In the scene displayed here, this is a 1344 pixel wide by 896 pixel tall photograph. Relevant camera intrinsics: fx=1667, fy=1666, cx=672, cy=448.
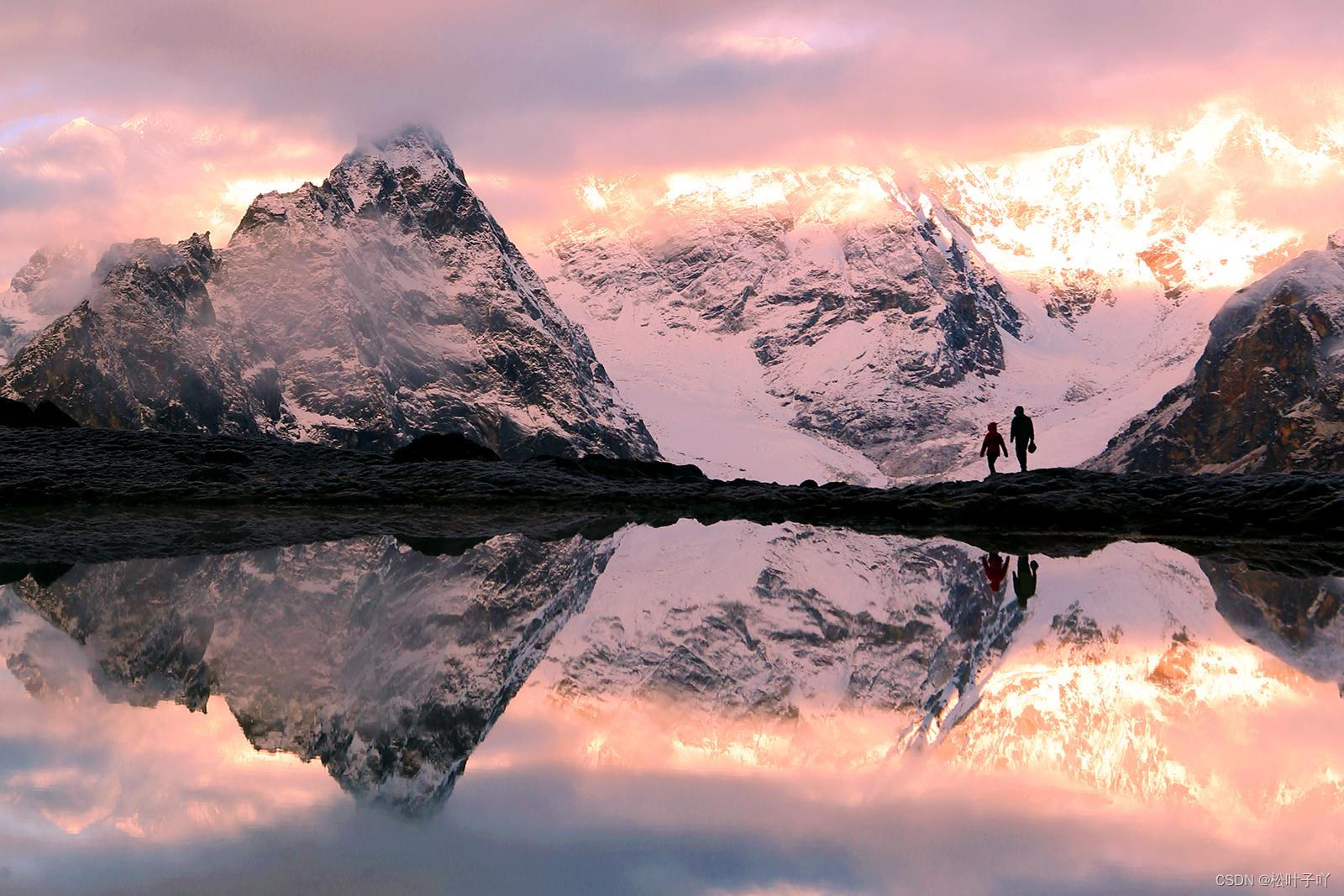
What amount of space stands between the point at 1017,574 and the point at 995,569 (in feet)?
1.90

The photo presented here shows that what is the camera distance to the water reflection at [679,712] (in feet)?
24.1

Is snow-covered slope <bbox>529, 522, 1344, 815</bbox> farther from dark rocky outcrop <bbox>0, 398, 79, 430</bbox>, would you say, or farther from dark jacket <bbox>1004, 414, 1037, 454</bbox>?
dark rocky outcrop <bbox>0, 398, 79, 430</bbox>

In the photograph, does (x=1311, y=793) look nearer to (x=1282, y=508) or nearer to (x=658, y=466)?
(x=1282, y=508)

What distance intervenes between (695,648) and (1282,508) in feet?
52.5

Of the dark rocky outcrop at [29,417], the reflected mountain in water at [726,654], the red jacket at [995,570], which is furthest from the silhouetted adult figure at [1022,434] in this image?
the dark rocky outcrop at [29,417]

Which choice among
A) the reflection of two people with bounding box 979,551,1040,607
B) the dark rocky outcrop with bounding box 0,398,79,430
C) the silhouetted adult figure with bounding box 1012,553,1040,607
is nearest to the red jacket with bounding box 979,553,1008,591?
the reflection of two people with bounding box 979,551,1040,607

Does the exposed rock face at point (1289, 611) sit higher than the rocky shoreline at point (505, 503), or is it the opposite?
the rocky shoreline at point (505, 503)

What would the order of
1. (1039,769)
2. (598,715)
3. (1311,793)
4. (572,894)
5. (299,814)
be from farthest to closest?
(598,715)
(1039,769)
(1311,793)
(299,814)
(572,894)

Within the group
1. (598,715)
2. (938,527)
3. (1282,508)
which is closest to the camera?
(598,715)

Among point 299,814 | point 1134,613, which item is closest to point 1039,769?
point 299,814

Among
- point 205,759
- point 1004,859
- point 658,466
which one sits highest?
point 658,466

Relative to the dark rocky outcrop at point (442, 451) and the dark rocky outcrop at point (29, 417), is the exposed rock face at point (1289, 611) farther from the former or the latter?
the dark rocky outcrop at point (29, 417)

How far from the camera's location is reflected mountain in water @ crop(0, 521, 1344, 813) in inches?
352

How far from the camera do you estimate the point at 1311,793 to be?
797 centimetres
